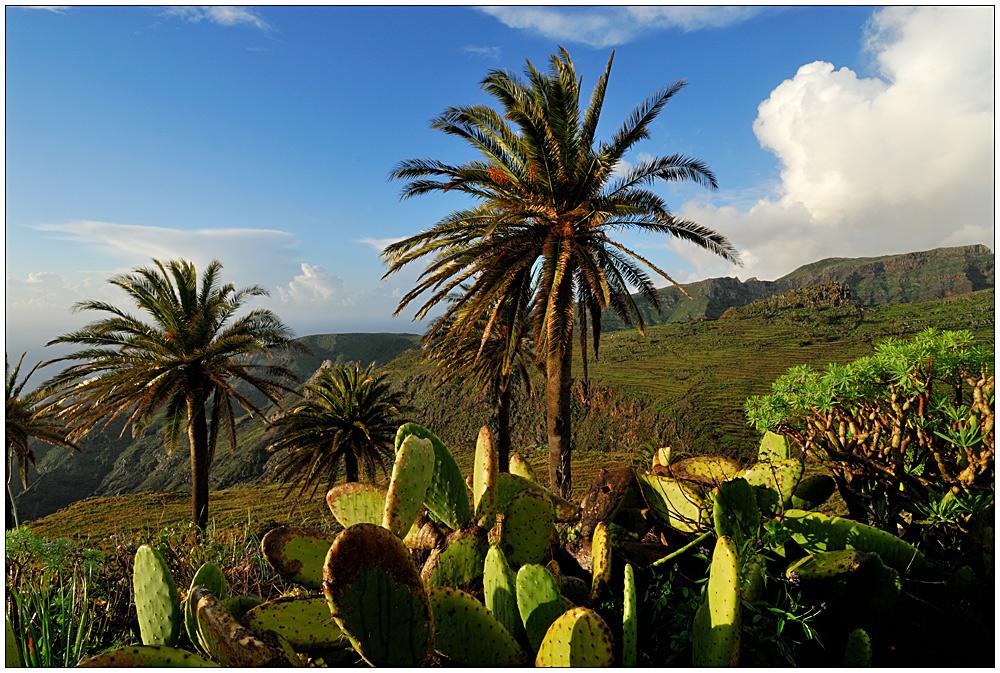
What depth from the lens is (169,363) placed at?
11195 millimetres

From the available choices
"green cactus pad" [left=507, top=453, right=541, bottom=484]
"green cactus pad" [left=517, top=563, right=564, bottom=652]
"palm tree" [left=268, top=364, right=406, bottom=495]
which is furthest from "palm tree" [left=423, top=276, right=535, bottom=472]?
"green cactus pad" [left=517, top=563, right=564, bottom=652]

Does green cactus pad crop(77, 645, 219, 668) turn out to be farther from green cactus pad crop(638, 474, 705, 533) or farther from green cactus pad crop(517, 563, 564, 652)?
green cactus pad crop(638, 474, 705, 533)

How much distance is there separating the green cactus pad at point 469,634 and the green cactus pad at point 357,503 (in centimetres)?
67

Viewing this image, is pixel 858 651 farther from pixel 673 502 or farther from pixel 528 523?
pixel 528 523

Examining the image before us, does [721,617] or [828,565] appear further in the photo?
[828,565]

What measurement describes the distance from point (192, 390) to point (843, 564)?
12.9 meters

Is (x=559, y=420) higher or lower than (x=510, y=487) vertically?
lower

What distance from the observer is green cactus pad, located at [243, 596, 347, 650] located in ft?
4.68

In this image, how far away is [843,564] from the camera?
61.8 inches

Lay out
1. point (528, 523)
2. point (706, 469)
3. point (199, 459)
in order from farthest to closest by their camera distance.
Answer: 1. point (199, 459)
2. point (706, 469)
3. point (528, 523)

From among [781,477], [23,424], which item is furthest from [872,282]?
[23,424]

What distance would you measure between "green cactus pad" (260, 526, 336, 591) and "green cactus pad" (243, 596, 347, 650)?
206 mm

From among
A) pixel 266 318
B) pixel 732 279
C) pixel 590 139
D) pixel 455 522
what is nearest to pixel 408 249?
pixel 590 139

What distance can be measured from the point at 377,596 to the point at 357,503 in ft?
2.85
